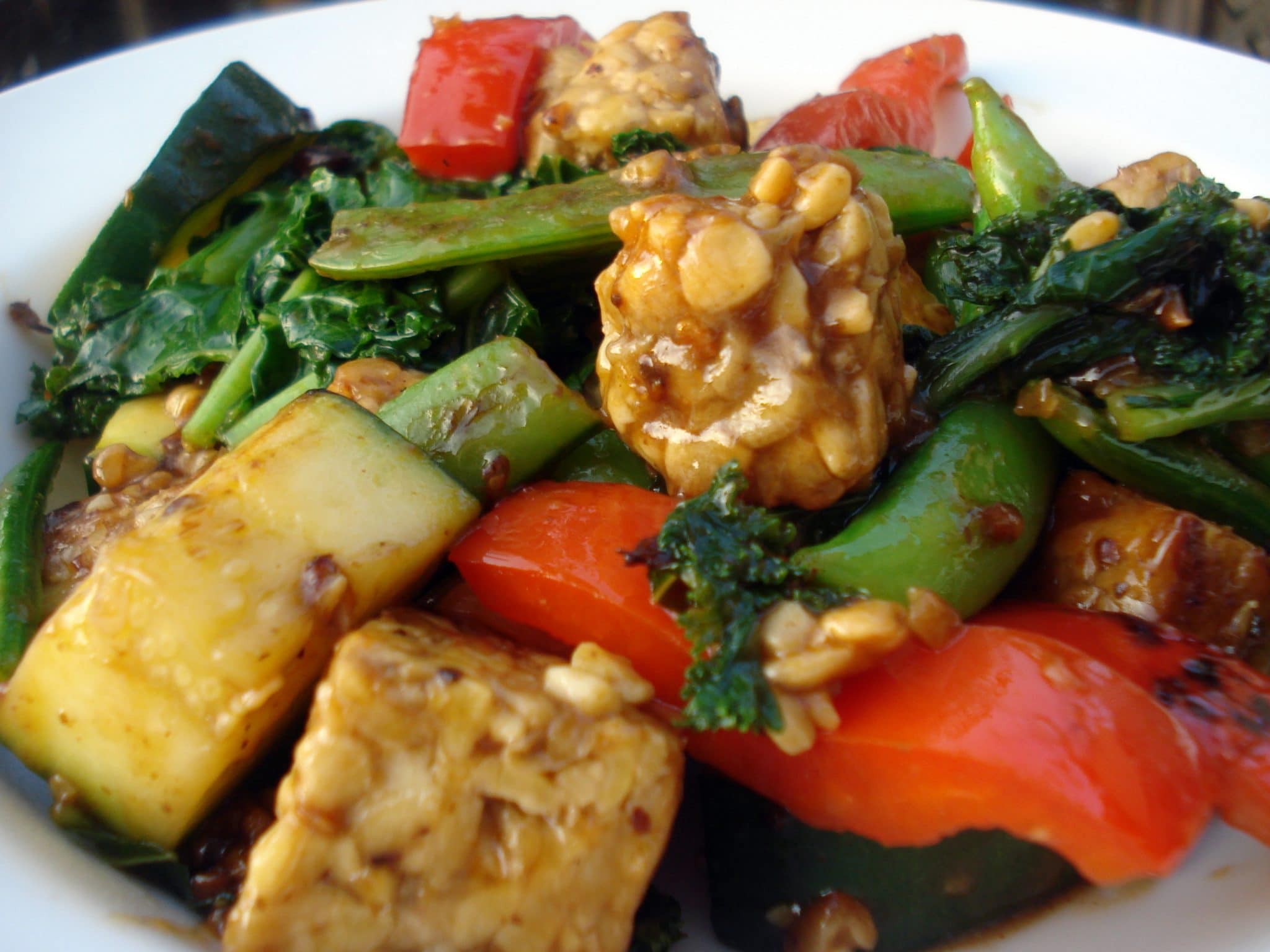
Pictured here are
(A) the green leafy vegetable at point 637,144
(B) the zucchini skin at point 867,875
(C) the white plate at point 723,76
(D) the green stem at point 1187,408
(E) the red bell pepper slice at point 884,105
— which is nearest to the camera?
(B) the zucchini skin at point 867,875

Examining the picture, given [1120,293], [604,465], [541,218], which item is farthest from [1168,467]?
[541,218]

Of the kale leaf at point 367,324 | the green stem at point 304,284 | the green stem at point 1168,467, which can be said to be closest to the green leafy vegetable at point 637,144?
the kale leaf at point 367,324

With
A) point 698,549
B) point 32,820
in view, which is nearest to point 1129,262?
point 698,549

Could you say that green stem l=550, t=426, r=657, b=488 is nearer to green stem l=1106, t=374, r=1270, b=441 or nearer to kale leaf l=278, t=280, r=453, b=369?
kale leaf l=278, t=280, r=453, b=369

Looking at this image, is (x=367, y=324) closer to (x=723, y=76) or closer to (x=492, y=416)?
(x=492, y=416)

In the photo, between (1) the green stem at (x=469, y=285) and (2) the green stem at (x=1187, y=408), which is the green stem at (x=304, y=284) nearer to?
(1) the green stem at (x=469, y=285)
